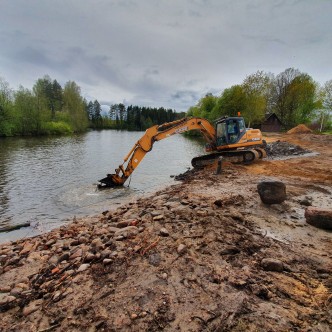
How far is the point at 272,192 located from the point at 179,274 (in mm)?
3992

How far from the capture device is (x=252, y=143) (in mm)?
14477

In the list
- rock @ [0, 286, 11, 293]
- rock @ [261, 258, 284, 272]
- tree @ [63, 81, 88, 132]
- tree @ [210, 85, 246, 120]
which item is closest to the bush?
tree @ [63, 81, 88, 132]

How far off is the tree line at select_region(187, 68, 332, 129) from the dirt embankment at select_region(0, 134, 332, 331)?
41.1 metres

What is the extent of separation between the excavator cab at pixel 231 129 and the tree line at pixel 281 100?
31133mm

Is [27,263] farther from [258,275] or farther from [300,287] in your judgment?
[300,287]

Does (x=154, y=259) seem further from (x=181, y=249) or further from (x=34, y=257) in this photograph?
(x=34, y=257)

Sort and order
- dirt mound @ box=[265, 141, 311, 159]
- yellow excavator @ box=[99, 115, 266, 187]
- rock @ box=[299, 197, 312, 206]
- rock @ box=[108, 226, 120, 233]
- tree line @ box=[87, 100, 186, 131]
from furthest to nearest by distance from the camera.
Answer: tree line @ box=[87, 100, 186, 131]
dirt mound @ box=[265, 141, 311, 159]
yellow excavator @ box=[99, 115, 266, 187]
rock @ box=[299, 197, 312, 206]
rock @ box=[108, 226, 120, 233]

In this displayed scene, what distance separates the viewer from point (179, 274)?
3547 mm

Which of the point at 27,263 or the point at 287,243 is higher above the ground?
the point at 287,243

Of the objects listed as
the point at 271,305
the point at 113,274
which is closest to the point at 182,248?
the point at 113,274

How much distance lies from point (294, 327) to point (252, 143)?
13.2 m

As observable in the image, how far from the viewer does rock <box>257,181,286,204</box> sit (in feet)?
20.2

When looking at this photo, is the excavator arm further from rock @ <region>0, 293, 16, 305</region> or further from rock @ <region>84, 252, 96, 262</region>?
rock @ <region>0, 293, 16, 305</region>

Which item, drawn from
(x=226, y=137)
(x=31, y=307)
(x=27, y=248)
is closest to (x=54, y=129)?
(x=226, y=137)
